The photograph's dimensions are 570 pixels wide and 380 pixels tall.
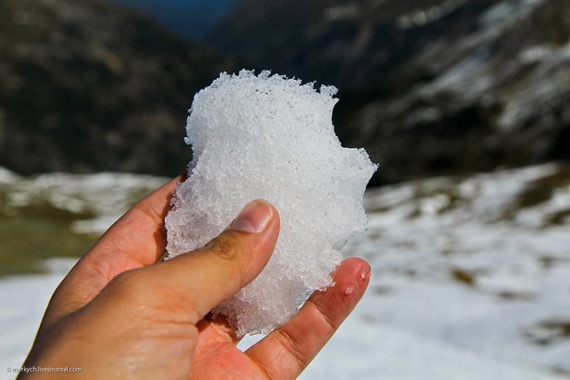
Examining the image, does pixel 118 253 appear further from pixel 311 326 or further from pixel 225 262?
pixel 311 326

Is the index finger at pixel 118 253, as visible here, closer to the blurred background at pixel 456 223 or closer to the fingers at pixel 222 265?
the fingers at pixel 222 265

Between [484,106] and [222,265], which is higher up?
[484,106]

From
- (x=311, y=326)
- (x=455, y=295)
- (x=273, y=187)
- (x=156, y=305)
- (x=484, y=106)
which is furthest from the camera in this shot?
(x=484, y=106)

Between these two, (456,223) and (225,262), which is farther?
(456,223)

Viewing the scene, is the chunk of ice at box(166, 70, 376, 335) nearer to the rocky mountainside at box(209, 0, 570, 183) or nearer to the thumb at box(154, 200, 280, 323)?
the thumb at box(154, 200, 280, 323)

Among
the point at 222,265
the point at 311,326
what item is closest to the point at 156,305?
the point at 222,265

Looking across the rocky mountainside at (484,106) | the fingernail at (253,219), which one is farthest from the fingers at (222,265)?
the rocky mountainside at (484,106)

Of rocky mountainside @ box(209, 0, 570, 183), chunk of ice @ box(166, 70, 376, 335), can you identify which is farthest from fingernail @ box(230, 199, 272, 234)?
rocky mountainside @ box(209, 0, 570, 183)
